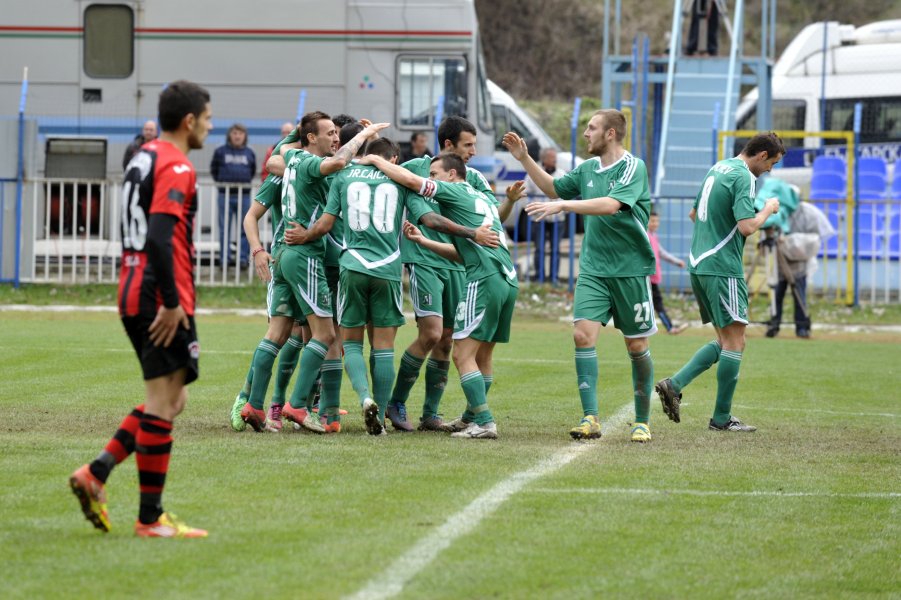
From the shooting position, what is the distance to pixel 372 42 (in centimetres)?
2220

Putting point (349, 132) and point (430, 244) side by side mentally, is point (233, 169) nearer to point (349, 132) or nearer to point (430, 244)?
point (349, 132)

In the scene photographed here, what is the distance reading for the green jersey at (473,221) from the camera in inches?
361

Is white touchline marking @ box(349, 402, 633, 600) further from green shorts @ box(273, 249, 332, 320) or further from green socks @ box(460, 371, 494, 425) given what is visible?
green shorts @ box(273, 249, 332, 320)

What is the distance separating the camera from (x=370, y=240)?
29.6ft

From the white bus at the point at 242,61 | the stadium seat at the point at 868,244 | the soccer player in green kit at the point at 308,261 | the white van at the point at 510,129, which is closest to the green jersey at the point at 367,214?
the soccer player in green kit at the point at 308,261

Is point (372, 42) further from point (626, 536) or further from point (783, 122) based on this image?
point (626, 536)

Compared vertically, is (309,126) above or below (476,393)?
above

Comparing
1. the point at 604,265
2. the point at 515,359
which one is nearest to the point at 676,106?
the point at 515,359

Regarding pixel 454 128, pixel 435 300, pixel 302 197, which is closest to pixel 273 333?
pixel 302 197

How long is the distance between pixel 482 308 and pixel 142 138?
12346mm

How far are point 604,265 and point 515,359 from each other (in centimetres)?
541

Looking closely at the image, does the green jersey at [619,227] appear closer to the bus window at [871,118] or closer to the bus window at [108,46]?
the bus window at [108,46]

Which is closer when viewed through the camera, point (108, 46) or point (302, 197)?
point (302, 197)

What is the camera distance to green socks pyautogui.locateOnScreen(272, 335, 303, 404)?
960 centimetres
